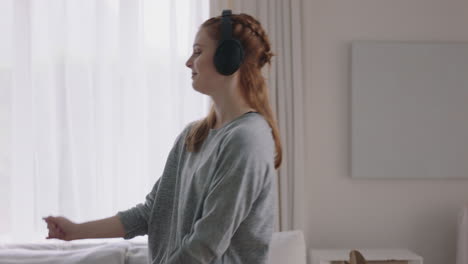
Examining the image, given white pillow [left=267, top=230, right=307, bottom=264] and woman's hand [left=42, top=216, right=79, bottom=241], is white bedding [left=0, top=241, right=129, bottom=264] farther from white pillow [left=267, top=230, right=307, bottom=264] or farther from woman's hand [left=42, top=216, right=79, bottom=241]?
woman's hand [left=42, top=216, right=79, bottom=241]

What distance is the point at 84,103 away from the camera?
9.73ft

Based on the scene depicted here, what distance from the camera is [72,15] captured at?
2.97 m

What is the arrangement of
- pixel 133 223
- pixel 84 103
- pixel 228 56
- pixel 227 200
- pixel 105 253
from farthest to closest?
1. pixel 84 103
2. pixel 105 253
3. pixel 133 223
4. pixel 228 56
5. pixel 227 200

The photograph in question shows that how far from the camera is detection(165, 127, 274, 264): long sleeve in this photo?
114cm

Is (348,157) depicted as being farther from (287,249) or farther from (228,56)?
(228,56)

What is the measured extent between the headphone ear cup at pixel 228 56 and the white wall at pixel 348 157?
1869 millimetres

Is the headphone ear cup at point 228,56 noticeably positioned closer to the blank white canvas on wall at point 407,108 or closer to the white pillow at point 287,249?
the white pillow at point 287,249

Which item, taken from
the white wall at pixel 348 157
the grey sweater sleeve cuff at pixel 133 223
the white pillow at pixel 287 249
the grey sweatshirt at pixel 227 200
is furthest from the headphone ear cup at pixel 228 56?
the white wall at pixel 348 157

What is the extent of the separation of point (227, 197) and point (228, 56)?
31 centimetres

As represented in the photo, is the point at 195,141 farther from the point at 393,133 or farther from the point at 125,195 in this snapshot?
the point at 393,133

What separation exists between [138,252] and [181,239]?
1.29 m

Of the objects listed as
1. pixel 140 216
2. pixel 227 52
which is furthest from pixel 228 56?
pixel 140 216

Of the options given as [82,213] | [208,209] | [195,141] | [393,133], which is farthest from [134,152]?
[208,209]

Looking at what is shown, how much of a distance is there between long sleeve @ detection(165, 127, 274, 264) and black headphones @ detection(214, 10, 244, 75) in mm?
156
